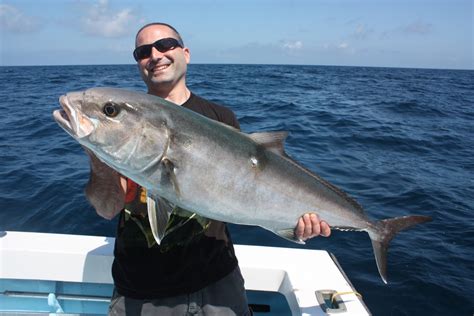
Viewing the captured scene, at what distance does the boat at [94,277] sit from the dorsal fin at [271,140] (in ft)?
5.43

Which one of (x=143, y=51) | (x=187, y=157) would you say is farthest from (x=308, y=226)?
(x=143, y=51)

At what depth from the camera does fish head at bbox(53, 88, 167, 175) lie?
95.4 inches

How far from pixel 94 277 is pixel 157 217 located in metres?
2.11

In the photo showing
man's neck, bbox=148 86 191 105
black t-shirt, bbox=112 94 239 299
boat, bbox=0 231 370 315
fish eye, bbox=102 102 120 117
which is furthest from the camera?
boat, bbox=0 231 370 315

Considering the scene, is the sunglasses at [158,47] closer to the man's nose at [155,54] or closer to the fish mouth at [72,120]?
the man's nose at [155,54]

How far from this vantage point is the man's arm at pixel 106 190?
9.30 ft

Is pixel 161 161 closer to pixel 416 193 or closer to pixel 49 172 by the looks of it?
pixel 416 193

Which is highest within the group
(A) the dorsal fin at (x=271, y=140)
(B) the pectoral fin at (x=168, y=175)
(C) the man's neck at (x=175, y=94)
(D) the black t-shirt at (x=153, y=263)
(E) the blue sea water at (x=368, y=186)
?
(C) the man's neck at (x=175, y=94)

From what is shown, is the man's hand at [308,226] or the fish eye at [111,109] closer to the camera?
the fish eye at [111,109]

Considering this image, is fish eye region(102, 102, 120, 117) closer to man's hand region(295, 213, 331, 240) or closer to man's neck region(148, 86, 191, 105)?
man's neck region(148, 86, 191, 105)

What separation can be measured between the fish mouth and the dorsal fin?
3.71ft

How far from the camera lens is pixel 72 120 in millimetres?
2406

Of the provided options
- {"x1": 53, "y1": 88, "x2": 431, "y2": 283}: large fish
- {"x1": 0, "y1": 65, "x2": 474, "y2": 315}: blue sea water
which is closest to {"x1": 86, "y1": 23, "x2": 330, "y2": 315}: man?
{"x1": 53, "y1": 88, "x2": 431, "y2": 283}: large fish

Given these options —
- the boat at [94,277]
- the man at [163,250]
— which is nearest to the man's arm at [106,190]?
the man at [163,250]
